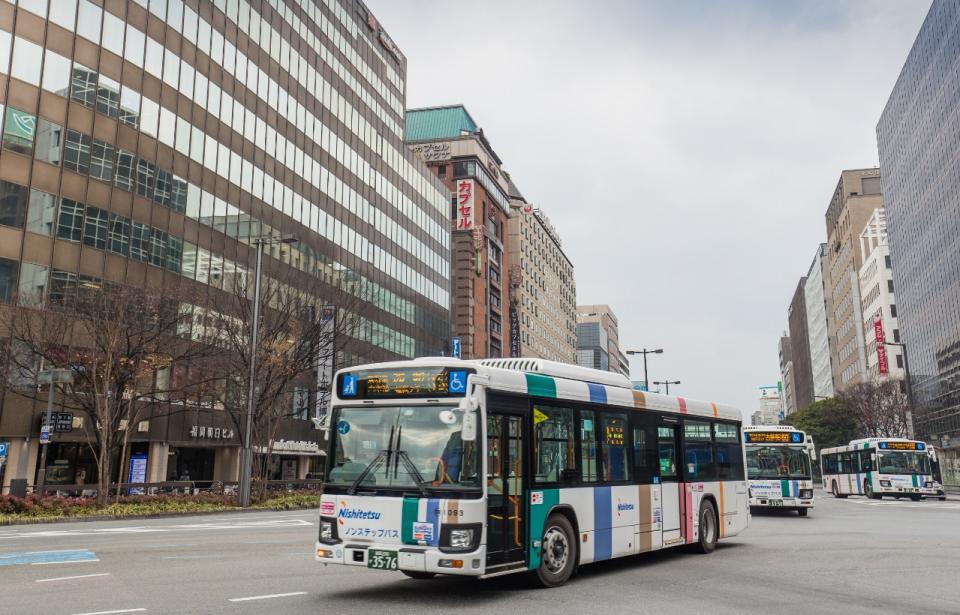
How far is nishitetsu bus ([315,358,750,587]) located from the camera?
9.05m

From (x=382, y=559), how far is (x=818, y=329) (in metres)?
157

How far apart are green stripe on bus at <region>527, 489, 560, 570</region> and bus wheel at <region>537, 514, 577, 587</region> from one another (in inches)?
6.0

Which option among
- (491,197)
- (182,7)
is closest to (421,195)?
(491,197)

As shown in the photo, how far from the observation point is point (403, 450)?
30.8 feet

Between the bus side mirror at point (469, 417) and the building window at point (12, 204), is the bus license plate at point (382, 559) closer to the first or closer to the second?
the bus side mirror at point (469, 417)

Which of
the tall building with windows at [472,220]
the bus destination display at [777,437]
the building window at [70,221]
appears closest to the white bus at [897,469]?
the bus destination display at [777,437]

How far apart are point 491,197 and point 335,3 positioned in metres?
42.1

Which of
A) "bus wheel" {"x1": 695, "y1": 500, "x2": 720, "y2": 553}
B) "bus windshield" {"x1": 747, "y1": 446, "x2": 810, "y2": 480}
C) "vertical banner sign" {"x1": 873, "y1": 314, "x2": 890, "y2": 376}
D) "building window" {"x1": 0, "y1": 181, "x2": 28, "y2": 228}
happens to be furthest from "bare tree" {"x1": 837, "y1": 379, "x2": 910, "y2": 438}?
"building window" {"x1": 0, "y1": 181, "x2": 28, "y2": 228}

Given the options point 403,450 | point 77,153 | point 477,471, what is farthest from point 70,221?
point 477,471

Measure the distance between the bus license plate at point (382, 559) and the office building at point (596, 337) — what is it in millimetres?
149047

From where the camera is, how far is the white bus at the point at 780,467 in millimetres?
24953

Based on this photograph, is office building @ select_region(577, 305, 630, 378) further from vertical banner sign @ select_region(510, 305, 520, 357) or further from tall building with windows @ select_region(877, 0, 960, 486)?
tall building with windows @ select_region(877, 0, 960, 486)

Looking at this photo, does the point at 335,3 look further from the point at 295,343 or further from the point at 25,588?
the point at 25,588

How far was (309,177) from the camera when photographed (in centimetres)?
5331
